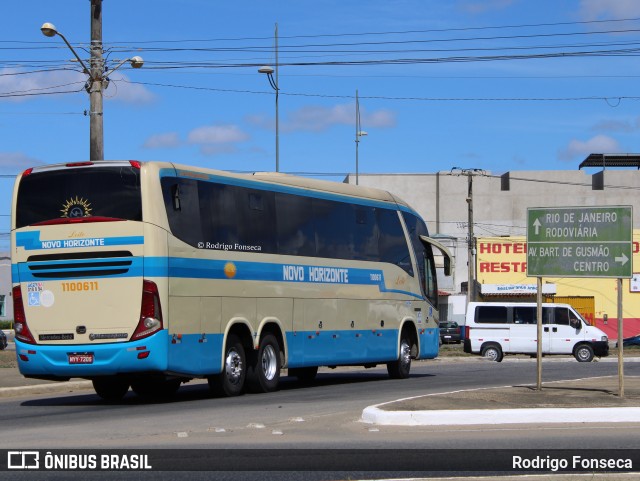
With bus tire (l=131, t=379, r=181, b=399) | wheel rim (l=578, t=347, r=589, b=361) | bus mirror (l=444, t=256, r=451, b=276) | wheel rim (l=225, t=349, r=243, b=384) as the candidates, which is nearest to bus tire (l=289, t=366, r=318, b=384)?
bus mirror (l=444, t=256, r=451, b=276)

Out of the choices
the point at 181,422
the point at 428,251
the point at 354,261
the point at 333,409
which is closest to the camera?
the point at 181,422

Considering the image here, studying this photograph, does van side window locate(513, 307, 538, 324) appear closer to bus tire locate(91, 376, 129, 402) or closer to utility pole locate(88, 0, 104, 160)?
utility pole locate(88, 0, 104, 160)

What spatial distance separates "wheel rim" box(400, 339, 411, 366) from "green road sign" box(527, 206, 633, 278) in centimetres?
802

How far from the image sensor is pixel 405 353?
1031 inches

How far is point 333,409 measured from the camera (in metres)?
16.9

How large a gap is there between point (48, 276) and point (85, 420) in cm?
325

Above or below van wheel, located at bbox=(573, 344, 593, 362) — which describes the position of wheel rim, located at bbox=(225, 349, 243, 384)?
above

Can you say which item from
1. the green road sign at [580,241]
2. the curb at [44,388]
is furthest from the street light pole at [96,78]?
the green road sign at [580,241]

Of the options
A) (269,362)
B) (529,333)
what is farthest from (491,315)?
(269,362)

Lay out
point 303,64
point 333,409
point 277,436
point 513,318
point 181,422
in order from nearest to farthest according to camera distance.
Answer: point 277,436
point 181,422
point 333,409
point 303,64
point 513,318

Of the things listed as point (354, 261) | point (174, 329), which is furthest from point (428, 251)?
point (174, 329)

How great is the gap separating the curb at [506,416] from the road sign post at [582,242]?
2461 millimetres

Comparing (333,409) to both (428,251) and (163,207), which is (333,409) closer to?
(163,207)

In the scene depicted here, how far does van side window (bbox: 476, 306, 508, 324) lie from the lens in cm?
4125
